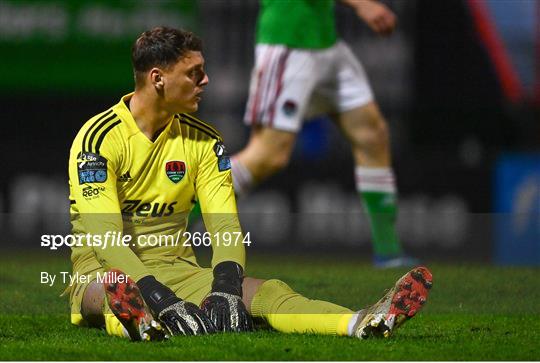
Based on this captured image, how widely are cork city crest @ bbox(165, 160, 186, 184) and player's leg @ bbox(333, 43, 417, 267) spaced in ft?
9.99

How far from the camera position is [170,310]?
542 centimetres

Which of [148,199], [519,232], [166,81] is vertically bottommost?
[519,232]

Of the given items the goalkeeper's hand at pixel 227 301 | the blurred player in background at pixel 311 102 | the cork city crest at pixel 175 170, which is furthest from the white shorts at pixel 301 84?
the goalkeeper's hand at pixel 227 301

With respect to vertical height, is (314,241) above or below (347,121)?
below

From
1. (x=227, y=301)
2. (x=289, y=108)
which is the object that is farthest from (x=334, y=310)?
(x=289, y=108)

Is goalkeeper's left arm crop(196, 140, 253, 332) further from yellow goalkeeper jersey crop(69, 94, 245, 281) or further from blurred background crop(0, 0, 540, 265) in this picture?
blurred background crop(0, 0, 540, 265)

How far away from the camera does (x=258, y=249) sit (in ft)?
28.6

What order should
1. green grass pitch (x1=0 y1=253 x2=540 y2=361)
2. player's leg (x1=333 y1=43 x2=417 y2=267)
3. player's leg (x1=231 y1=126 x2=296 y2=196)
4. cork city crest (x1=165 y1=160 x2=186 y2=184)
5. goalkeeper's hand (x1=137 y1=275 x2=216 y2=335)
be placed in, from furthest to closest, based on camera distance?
player's leg (x1=333 y1=43 x2=417 y2=267), player's leg (x1=231 y1=126 x2=296 y2=196), cork city crest (x1=165 y1=160 x2=186 y2=184), goalkeeper's hand (x1=137 y1=275 x2=216 y2=335), green grass pitch (x1=0 y1=253 x2=540 y2=361)

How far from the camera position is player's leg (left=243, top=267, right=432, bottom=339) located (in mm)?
5160

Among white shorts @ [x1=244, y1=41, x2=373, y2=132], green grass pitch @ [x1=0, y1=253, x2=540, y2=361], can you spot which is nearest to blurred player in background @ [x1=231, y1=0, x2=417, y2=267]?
white shorts @ [x1=244, y1=41, x2=373, y2=132]

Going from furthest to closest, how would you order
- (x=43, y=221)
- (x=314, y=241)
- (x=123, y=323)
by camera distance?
1. (x=43, y=221)
2. (x=314, y=241)
3. (x=123, y=323)

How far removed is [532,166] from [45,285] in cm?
426

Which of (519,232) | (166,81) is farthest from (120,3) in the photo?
(166,81)

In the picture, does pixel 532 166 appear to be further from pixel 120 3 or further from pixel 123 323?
pixel 123 323
